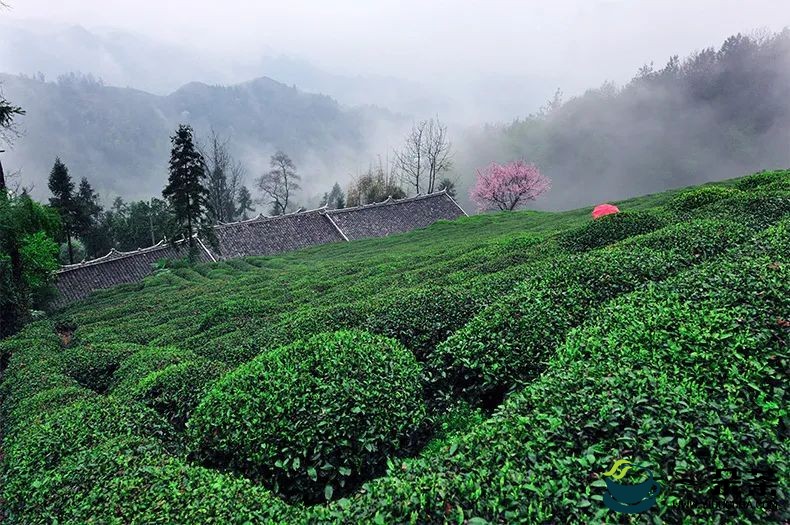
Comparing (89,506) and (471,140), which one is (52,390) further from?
(471,140)

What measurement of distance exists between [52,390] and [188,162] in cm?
2448

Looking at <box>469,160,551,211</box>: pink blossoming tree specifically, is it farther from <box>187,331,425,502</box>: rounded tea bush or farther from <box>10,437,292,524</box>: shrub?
<box>10,437,292,524</box>: shrub

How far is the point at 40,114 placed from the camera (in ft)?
487

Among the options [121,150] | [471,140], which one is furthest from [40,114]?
[471,140]

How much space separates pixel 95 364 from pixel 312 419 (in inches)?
353

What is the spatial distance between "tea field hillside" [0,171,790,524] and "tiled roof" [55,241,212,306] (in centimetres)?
2313

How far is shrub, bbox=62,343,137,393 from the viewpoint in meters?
12.2

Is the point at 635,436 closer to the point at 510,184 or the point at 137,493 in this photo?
the point at 137,493

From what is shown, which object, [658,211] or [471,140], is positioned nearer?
[658,211]

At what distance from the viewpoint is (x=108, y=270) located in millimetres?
35062

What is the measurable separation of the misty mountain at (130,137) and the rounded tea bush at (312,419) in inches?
5087

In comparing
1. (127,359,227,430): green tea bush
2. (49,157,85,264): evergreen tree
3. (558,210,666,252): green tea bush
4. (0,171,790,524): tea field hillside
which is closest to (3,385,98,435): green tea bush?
(0,171,790,524): tea field hillside

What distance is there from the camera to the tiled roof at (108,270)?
105 feet

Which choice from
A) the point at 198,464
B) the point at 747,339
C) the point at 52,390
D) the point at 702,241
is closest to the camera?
the point at 747,339
